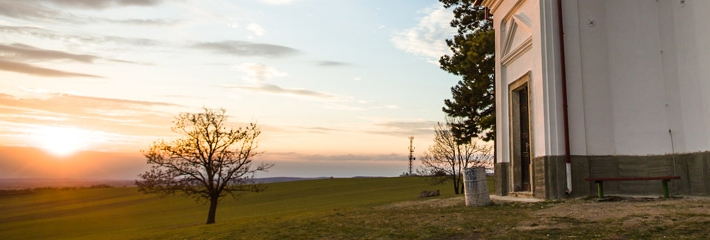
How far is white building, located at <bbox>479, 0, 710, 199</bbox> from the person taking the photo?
11938 millimetres

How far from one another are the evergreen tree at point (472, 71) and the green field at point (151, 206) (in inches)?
331

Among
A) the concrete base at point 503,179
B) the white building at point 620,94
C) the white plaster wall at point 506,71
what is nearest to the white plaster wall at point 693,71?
the white building at point 620,94

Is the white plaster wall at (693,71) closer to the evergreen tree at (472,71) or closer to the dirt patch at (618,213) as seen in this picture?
the dirt patch at (618,213)

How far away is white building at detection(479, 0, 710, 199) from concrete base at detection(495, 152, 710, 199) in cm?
2

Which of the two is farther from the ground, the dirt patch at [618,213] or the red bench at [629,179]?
the red bench at [629,179]

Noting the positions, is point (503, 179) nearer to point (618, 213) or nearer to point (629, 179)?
point (629, 179)

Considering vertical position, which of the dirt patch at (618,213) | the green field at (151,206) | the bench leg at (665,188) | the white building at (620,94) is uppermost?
the white building at (620,94)

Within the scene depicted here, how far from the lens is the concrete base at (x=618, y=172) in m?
11.9

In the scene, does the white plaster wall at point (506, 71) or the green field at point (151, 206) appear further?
the green field at point (151, 206)

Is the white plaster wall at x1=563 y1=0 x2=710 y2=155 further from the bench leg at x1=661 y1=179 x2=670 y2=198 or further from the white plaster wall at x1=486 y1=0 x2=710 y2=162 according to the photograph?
the bench leg at x1=661 y1=179 x2=670 y2=198

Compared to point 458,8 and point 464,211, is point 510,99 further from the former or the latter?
point 458,8

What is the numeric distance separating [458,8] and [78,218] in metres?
50.0

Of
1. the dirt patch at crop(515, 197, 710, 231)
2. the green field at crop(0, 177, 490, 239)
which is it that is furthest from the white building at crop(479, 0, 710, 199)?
the green field at crop(0, 177, 490, 239)

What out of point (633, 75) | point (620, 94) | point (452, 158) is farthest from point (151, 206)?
point (633, 75)
